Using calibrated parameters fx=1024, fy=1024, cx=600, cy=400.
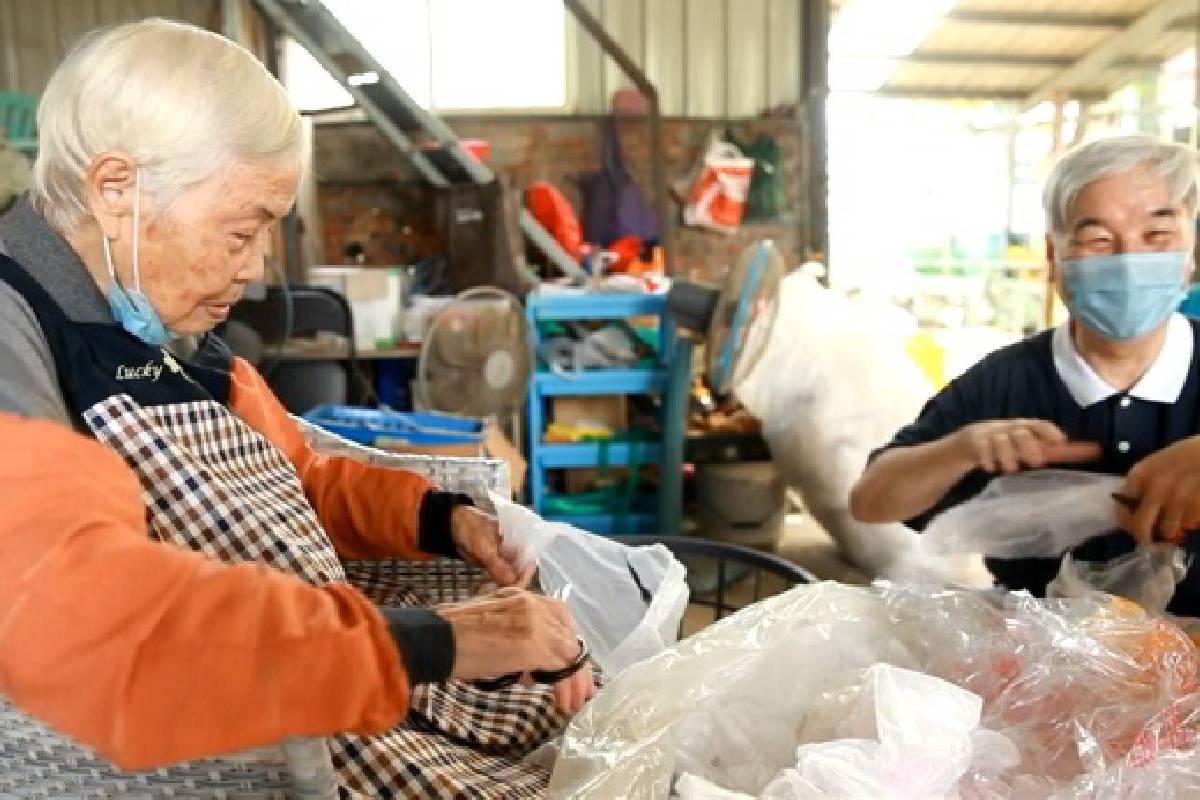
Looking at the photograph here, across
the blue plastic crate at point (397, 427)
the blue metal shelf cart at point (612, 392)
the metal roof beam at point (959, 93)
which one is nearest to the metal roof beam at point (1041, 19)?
the metal roof beam at point (959, 93)

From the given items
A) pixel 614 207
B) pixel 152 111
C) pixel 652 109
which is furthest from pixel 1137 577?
pixel 614 207

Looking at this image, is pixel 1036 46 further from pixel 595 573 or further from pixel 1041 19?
pixel 595 573

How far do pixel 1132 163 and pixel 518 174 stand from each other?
5.46 meters

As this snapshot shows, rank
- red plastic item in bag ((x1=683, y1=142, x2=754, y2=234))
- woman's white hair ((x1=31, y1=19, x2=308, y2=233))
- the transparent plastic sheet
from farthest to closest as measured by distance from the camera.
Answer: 1. red plastic item in bag ((x1=683, y1=142, x2=754, y2=234))
2. woman's white hair ((x1=31, y1=19, x2=308, y2=233))
3. the transparent plastic sheet

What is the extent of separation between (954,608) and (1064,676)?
20 cm

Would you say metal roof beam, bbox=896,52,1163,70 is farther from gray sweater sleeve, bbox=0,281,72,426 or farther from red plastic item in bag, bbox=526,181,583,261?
gray sweater sleeve, bbox=0,281,72,426

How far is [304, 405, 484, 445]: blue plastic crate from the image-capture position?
9.42ft

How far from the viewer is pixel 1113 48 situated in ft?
28.9

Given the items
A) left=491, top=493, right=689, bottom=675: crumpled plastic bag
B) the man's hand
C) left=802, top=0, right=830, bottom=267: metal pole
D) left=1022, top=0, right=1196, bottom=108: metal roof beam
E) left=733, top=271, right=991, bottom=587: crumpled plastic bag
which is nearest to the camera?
the man's hand

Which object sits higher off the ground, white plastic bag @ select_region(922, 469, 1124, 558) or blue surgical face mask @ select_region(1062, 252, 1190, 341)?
blue surgical face mask @ select_region(1062, 252, 1190, 341)

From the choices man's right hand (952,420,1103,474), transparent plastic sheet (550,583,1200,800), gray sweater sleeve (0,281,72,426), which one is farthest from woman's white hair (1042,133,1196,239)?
gray sweater sleeve (0,281,72,426)

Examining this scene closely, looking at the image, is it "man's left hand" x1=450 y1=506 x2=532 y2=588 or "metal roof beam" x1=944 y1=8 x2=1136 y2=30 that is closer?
"man's left hand" x1=450 y1=506 x2=532 y2=588

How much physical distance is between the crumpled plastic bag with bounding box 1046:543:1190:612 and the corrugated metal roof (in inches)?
294

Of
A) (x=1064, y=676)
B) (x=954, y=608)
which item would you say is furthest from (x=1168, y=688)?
(x=954, y=608)
